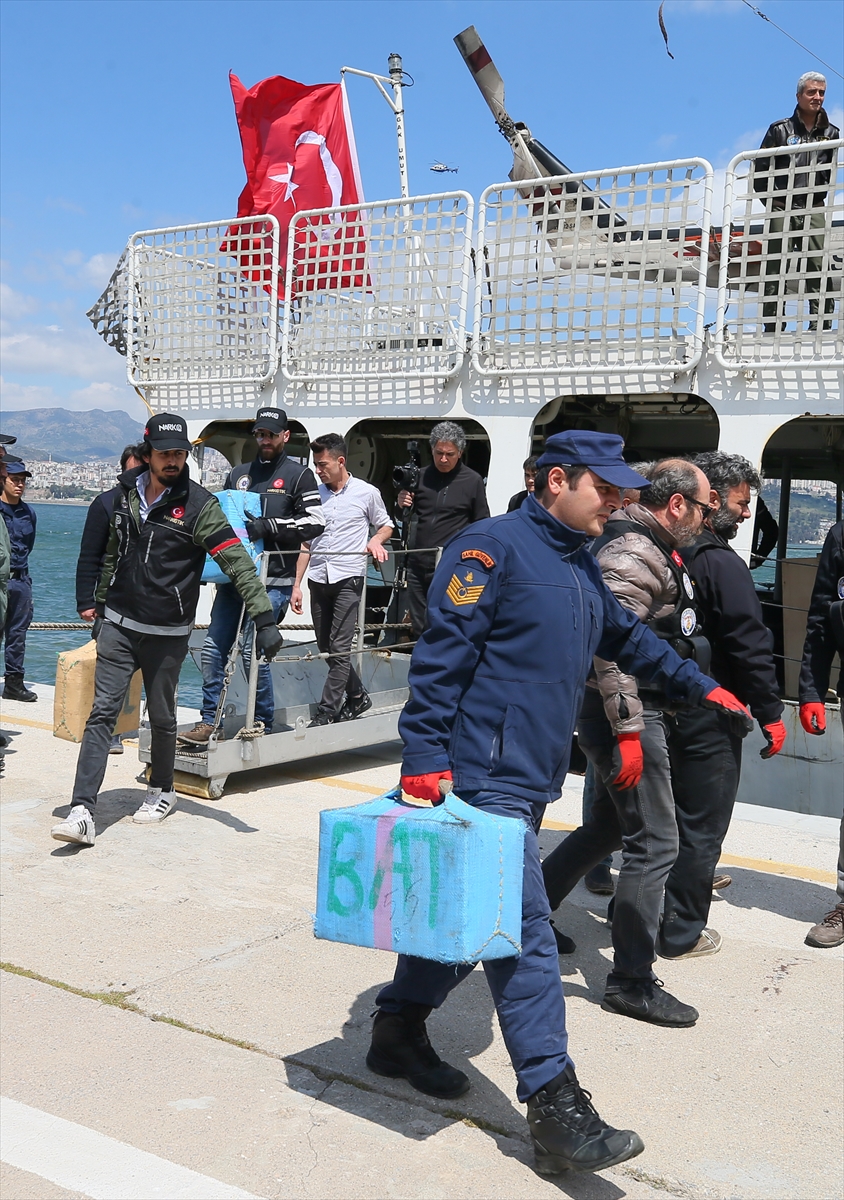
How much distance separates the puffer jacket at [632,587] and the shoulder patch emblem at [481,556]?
33.2 inches

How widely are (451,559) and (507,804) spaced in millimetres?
697

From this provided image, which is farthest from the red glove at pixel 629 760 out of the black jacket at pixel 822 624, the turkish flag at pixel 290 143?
the turkish flag at pixel 290 143

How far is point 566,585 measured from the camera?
10.5 ft

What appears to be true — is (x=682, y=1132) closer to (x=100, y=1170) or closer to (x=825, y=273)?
(x=100, y=1170)

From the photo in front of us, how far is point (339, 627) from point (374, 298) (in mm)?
3551

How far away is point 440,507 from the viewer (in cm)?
829

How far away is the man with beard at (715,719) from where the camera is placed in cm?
434

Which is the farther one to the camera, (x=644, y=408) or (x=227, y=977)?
(x=644, y=408)

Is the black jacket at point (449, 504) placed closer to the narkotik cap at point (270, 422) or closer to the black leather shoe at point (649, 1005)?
the narkotik cap at point (270, 422)

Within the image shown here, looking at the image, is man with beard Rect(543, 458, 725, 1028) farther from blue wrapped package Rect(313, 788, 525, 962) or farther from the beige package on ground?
the beige package on ground

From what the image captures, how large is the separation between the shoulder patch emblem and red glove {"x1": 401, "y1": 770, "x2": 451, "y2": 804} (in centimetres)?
58

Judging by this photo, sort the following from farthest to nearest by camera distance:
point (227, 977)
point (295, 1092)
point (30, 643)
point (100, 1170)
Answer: point (30, 643) → point (227, 977) → point (295, 1092) → point (100, 1170)

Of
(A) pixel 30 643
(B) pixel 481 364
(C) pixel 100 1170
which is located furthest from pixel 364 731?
(A) pixel 30 643

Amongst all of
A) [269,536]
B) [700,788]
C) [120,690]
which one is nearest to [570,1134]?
[700,788]
